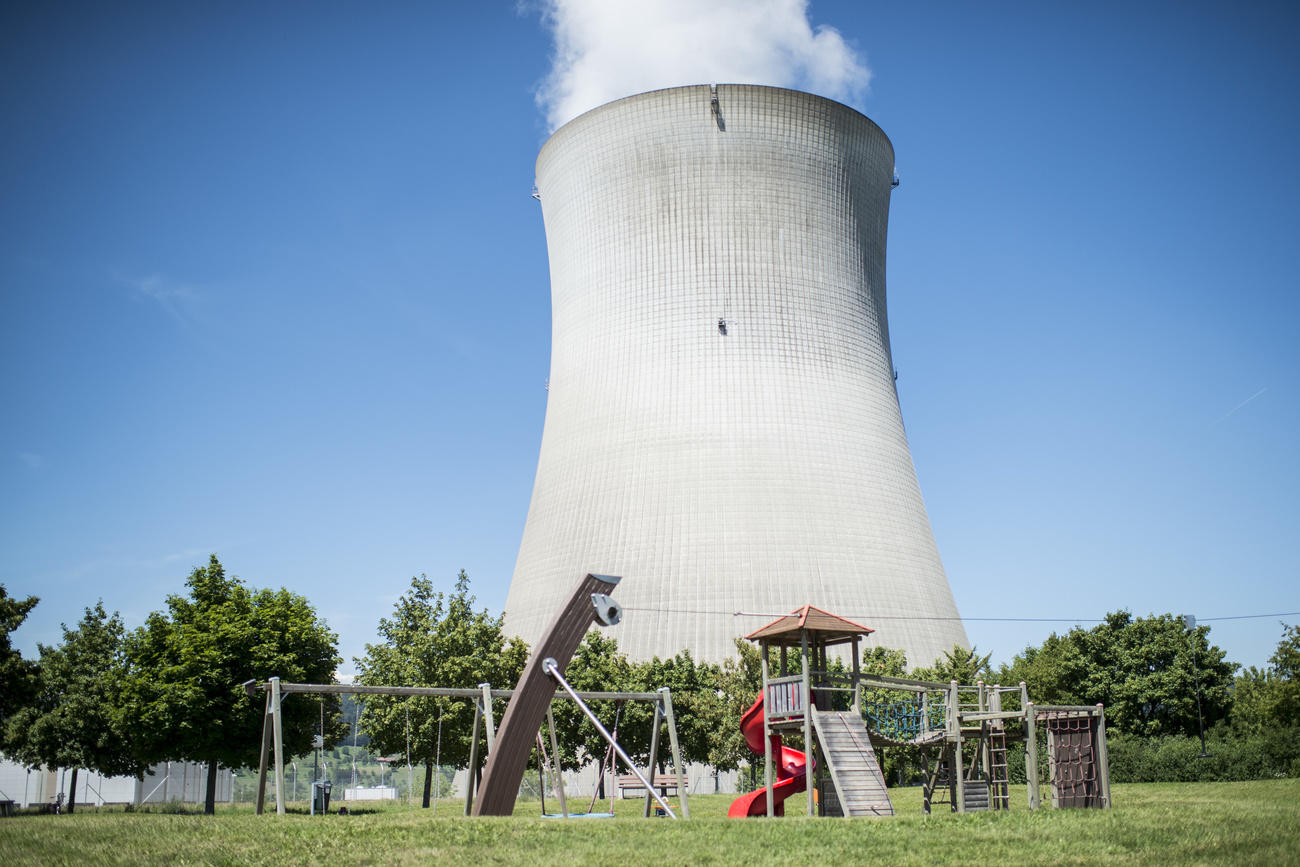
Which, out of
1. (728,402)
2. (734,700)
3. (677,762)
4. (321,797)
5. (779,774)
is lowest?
(321,797)

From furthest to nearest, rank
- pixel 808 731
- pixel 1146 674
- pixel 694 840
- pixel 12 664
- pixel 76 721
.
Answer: pixel 1146 674, pixel 76 721, pixel 12 664, pixel 808 731, pixel 694 840

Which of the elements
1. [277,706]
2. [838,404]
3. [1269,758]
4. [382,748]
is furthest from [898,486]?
[277,706]

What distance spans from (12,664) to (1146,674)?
2466 centimetres

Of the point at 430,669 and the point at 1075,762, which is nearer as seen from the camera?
the point at 1075,762

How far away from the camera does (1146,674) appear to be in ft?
86.3

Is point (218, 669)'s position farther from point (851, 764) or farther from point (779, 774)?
point (851, 764)

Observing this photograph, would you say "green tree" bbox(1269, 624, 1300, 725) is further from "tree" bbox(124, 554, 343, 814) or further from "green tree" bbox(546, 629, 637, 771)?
"tree" bbox(124, 554, 343, 814)

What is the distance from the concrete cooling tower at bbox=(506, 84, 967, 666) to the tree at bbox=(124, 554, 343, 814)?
572cm

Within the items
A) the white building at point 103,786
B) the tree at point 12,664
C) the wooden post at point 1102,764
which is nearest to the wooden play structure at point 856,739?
the wooden post at point 1102,764

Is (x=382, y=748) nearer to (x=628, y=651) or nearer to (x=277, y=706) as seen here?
(x=628, y=651)

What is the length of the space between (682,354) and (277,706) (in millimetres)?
13095

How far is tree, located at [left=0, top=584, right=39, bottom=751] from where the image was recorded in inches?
671

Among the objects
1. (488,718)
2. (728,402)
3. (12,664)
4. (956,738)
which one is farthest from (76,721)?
(956,738)

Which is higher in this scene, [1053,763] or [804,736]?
[804,736]
